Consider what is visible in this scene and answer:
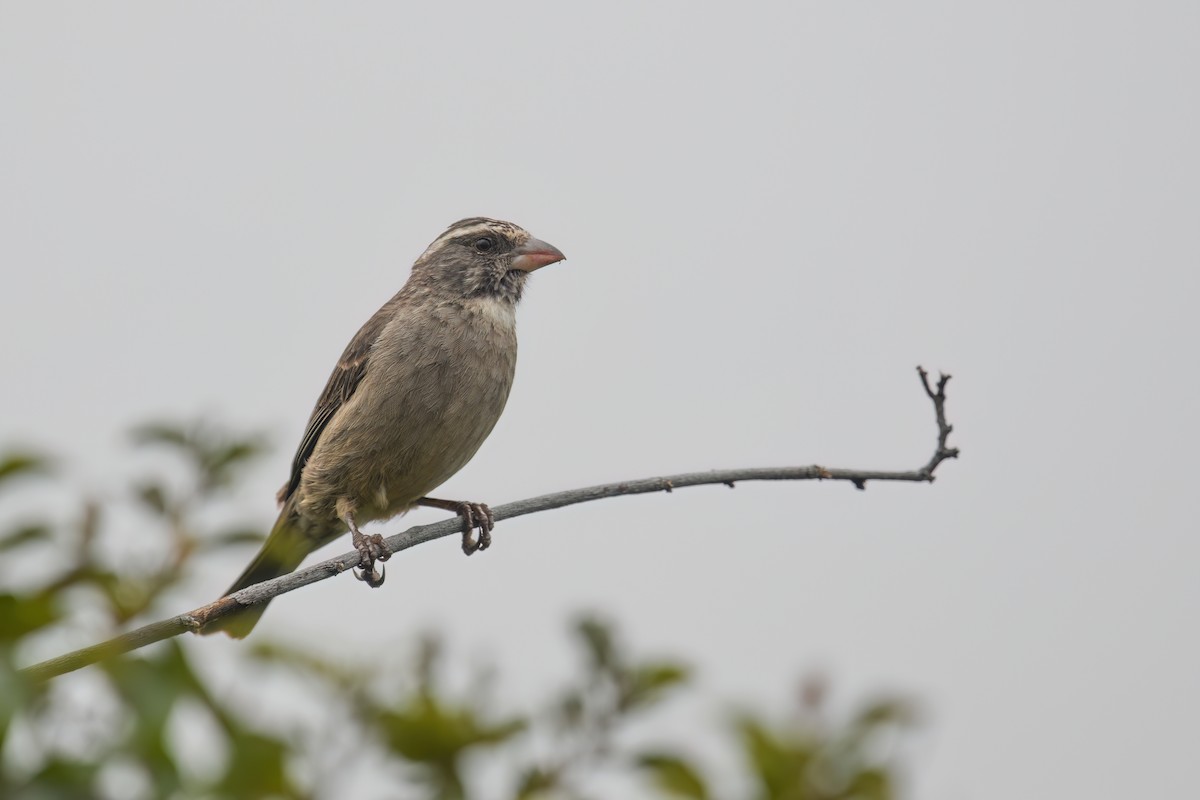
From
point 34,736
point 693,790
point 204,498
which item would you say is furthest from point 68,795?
point 204,498

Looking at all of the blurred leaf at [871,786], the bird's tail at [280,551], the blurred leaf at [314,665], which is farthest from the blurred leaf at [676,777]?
the bird's tail at [280,551]

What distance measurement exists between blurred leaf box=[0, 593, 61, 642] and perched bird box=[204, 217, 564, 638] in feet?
11.2

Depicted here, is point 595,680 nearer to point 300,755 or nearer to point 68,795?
point 300,755

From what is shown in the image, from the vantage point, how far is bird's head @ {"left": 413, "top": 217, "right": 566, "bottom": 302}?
6.97 m

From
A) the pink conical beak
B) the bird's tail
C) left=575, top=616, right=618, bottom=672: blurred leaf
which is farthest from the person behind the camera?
the pink conical beak

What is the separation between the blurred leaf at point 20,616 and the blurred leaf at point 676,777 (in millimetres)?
1409

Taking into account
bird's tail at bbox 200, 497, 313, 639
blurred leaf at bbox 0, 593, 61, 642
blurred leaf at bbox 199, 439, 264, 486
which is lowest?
blurred leaf at bbox 0, 593, 61, 642

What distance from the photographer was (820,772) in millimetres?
3033

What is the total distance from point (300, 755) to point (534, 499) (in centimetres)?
203

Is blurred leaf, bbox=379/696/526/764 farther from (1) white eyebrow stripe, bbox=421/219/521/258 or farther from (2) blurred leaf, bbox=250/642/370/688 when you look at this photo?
(1) white eyebrow stripe, bbox=421/219/521/258

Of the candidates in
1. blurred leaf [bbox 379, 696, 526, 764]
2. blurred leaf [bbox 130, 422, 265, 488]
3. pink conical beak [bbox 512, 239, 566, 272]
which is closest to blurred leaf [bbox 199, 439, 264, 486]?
blurred leaf [bbox 130, 422, 265, 488]

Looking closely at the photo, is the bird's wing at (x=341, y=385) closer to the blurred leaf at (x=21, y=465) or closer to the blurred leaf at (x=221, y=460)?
the blurred leaf at (x=221, y=460)

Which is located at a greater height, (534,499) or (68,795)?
(534,499)

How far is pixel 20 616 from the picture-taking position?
2270 millimetres
